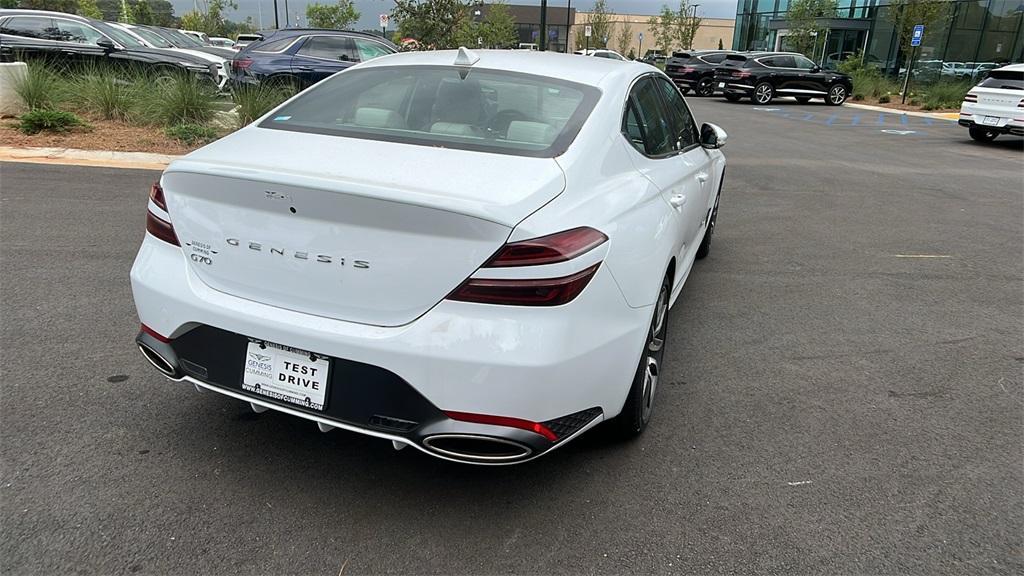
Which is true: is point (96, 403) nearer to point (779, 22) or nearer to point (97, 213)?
point (97, 213)

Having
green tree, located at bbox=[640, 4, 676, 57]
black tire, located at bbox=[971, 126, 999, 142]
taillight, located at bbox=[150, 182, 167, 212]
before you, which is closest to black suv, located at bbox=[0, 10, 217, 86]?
taillight, located at bbox=[150, 182, 167, 212]

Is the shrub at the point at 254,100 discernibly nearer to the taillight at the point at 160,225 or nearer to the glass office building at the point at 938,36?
the taillight at the point at 160,225

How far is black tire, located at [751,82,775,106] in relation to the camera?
80.7ft

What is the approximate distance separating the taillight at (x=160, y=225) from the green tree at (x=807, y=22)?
35921 millimetres

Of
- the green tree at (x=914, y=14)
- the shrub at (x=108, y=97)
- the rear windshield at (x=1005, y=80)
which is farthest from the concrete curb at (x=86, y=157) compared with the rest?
the green tree at (x=914, y=14)

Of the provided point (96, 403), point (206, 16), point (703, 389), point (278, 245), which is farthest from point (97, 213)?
point (206, 16)

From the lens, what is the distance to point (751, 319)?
4746mm

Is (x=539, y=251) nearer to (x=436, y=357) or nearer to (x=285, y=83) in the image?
(x=436, y=357)

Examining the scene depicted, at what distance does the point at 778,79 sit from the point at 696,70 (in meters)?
4.54

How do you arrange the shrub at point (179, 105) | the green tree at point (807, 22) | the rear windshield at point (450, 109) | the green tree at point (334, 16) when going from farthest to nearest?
1. the green tree at point (334, 16)
2. the green tree at point (807, 22)
3. the shrub at point (179, 105)
4. the rear windshield at point (450, 109)

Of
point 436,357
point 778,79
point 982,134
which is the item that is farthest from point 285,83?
point 778,79

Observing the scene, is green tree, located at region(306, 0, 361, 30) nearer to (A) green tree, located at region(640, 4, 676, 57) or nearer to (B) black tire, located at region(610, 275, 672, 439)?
(A) green tree, located at region(640, 4, 676, 57)

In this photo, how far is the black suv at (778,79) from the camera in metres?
→ 24.5

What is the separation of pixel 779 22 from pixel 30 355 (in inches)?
1675
